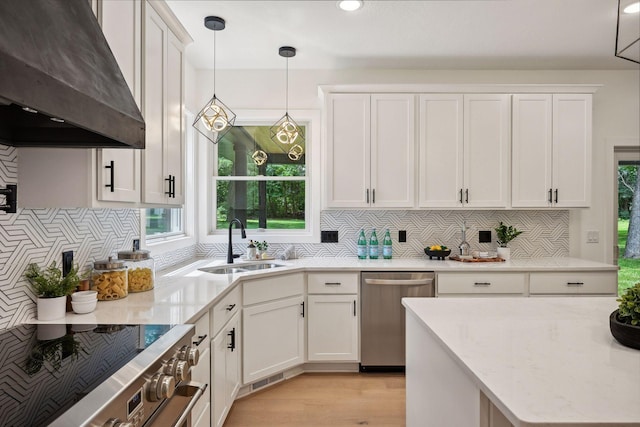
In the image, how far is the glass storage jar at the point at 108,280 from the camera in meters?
1.84

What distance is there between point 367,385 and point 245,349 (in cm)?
101

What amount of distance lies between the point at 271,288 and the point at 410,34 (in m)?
2.20

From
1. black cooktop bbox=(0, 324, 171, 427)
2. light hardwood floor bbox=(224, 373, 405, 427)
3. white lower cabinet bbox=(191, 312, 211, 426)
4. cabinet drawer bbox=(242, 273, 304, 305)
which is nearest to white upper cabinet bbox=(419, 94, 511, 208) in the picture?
cabinet drawer bbox=(242, 273, 304, 305)

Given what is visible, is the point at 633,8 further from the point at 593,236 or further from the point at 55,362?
the point at 593,236

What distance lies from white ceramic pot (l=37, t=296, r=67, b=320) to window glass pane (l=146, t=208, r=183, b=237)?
4.26ft

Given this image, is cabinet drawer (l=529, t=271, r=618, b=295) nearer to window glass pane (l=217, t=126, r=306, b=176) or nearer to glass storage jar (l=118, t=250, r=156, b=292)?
window glass pane (l=217, t=126, r=306, b=176)

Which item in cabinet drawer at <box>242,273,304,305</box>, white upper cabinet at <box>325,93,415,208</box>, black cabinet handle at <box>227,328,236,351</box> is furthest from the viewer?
white upper cabinet at <box>325,93,415,208</box>

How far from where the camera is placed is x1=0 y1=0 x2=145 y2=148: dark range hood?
854 millimetres

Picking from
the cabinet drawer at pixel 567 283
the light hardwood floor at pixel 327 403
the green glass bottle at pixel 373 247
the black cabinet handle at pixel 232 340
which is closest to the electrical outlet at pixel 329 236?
the green glass bottle at pixel 373 247

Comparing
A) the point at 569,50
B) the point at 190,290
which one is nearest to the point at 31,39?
the point at 190,290

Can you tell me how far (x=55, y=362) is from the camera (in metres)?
1.14

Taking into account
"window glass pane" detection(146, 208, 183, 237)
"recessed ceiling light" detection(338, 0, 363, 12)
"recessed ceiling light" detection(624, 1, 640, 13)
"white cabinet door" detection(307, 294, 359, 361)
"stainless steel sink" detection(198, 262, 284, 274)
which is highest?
"recessed ceiling light" detection(338, 0, 363, 12)

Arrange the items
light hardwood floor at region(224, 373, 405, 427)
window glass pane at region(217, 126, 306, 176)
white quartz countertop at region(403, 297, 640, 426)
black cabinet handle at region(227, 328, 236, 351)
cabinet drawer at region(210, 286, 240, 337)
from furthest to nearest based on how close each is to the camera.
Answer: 1. window glass pane at region(217, 126, 306, 176)
2. light hardwood floor at region(224, 373, 405, 427)
3. black cabinet handle at region(227, 328, 236, 351)
4. cabinet drawer at region(210, 286, 240, 337)
5. white quartz countertop at region(403, 297, 640, 426)

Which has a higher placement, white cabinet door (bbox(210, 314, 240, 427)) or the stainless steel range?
the stainless steel range
